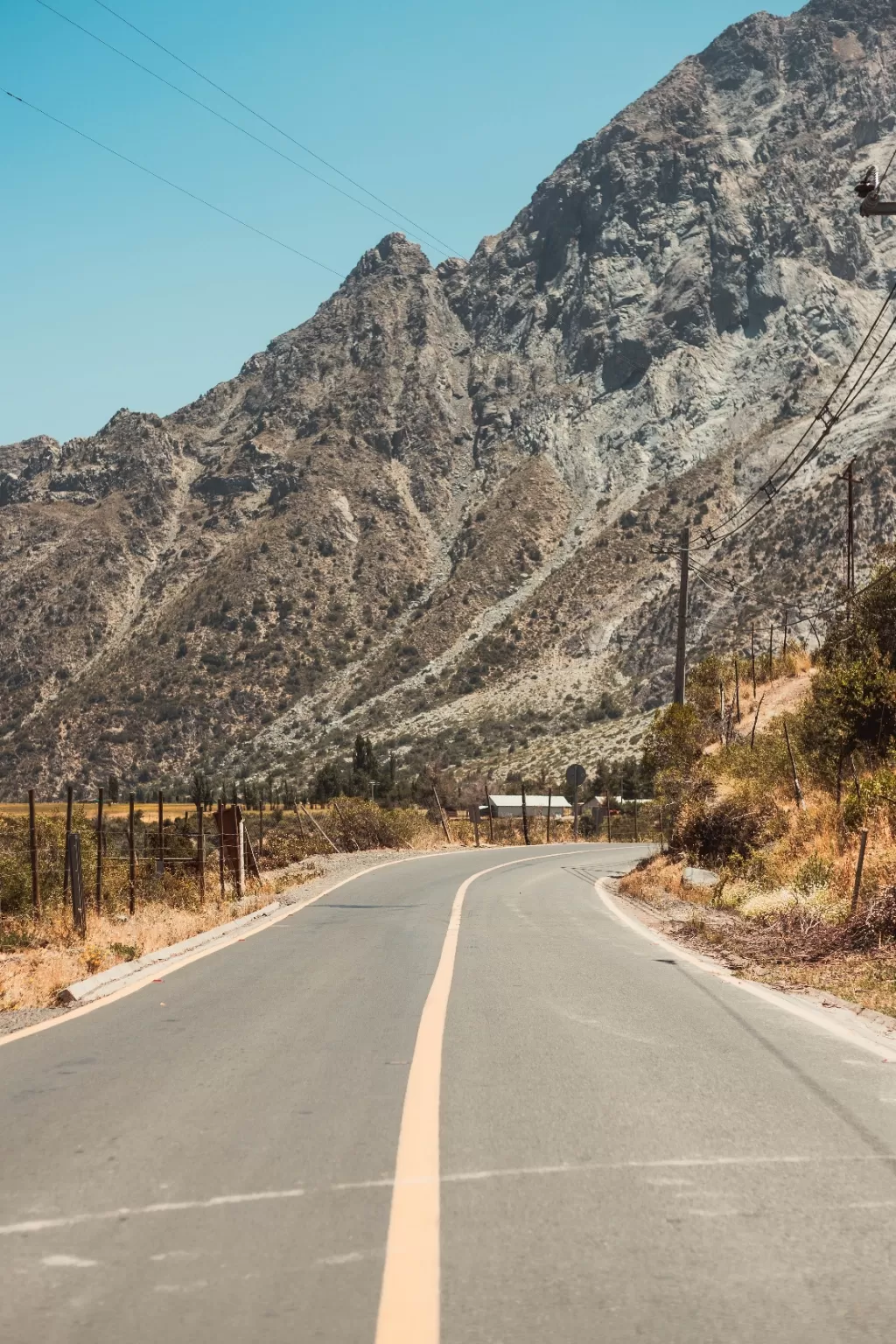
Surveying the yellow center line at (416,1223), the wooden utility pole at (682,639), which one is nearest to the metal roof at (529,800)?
the wooden utility pole at (682,639)

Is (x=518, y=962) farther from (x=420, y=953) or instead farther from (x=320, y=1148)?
(x=320, y=1148)

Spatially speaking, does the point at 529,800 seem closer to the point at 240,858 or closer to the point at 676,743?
the point at 676,743

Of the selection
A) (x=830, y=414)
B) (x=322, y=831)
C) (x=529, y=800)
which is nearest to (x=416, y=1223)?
(x=322, y=831)

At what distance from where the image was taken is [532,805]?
92938 mm

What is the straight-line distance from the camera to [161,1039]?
7.91 meters

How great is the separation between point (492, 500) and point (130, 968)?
150784mm

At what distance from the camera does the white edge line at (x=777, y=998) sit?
7.68 m

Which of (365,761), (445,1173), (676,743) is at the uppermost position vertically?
(365,761)

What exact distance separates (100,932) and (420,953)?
14.3ft

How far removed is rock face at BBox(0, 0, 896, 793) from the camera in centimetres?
11819

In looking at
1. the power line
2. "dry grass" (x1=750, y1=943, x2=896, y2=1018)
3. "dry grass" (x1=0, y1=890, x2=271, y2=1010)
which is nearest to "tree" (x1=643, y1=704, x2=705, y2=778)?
the power line

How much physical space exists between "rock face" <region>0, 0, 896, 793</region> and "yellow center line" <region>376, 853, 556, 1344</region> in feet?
303

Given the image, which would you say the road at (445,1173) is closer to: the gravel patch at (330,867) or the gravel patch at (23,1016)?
the gravel patch at (23,1016)

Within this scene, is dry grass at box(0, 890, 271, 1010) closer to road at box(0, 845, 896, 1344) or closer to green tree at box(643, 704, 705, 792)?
road at box(0, 845, 896, 1344)
